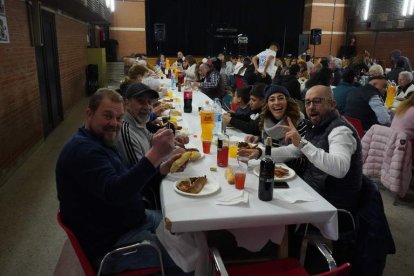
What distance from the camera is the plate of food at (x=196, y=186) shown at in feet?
6.37

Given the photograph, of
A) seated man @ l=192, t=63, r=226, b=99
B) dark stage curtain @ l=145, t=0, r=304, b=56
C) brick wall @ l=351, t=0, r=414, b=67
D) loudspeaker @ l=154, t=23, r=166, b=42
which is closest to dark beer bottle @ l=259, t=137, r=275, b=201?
seated man @ l=192, t=63, r=226, b=99

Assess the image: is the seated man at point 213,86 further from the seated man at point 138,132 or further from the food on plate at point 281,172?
the food on plate at point 281,172

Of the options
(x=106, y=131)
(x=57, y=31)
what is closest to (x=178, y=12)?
(x=57, y=31)

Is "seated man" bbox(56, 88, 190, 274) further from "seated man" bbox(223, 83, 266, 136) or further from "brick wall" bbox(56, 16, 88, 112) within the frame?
"brick wall" bbox(56, 16, 88, 112)

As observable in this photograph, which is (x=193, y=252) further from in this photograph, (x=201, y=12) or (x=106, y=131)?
(x=201, y=12)

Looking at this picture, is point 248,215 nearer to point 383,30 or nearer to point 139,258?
point 139,258

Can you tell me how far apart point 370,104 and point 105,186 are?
151 inches

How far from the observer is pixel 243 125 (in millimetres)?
3557

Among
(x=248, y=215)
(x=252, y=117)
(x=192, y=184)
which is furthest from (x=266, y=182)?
(x=252, y=117)

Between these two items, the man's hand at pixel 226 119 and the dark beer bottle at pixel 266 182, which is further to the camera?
the man's hand at pixel 226 119

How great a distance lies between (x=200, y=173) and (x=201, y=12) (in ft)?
49.3

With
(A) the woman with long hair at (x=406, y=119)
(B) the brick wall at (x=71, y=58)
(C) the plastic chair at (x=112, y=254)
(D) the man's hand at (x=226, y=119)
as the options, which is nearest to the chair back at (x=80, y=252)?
(C) the plastic chair at (x=112, y=254)

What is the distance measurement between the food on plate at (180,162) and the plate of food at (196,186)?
0.20 m

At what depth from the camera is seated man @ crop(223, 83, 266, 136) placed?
3.51 meters
